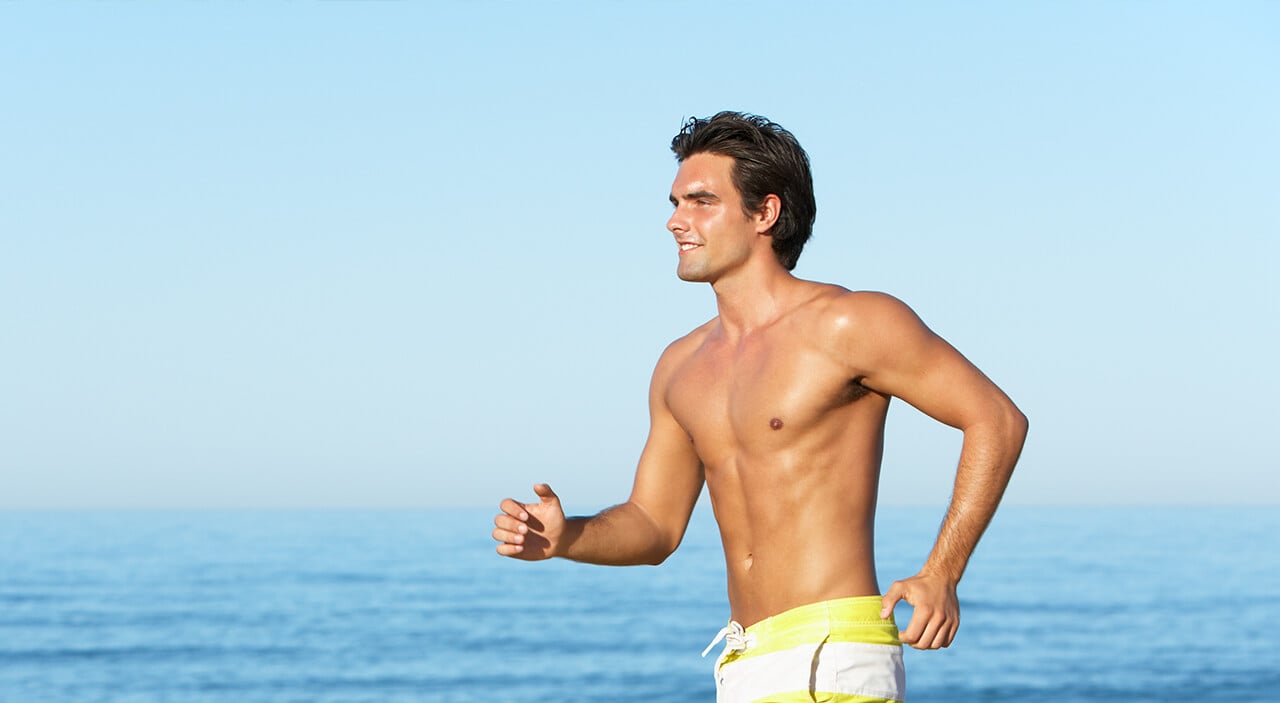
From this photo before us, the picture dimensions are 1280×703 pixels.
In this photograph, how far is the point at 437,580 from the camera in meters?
44.9

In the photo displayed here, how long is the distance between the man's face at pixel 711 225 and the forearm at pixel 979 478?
1041 mm

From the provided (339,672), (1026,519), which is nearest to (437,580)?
(339,672)

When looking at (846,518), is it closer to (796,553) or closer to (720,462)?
(796,553)

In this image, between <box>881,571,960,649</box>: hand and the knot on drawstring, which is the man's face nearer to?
the knot on drawstring

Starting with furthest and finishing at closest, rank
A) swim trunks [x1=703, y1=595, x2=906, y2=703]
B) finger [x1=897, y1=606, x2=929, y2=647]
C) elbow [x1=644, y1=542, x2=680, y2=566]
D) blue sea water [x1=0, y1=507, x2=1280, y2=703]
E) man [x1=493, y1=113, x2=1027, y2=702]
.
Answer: blue sea water [x1=0, y1=507, x2=1280, y2=703]
elbow [x1=644, y1=542, x2=680, y2=566]
swim trunks [x1=703, y1=595, x2=906, y2=703]
man [x1=493, y1=113, x2=1027, y2=702]
finger [x1=897, y1=606, x2=929, y2=647]

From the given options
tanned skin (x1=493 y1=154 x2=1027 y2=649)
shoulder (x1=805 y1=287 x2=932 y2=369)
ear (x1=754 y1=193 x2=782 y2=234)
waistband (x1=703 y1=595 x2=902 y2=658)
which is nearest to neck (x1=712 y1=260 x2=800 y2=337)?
tanned skin (x1=493 y1=154 x2=1027 y2=649)

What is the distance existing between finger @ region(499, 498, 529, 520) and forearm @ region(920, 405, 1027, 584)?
130 centimetres

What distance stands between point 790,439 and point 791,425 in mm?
48

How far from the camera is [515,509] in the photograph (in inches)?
198

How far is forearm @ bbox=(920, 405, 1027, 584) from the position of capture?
456cm

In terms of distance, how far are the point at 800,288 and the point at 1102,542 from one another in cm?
6017

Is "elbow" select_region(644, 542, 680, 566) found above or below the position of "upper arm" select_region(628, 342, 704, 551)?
below

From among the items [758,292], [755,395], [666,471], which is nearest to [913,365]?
[755,395]

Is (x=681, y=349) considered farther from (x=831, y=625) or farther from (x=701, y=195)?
(x=831, y=625)
